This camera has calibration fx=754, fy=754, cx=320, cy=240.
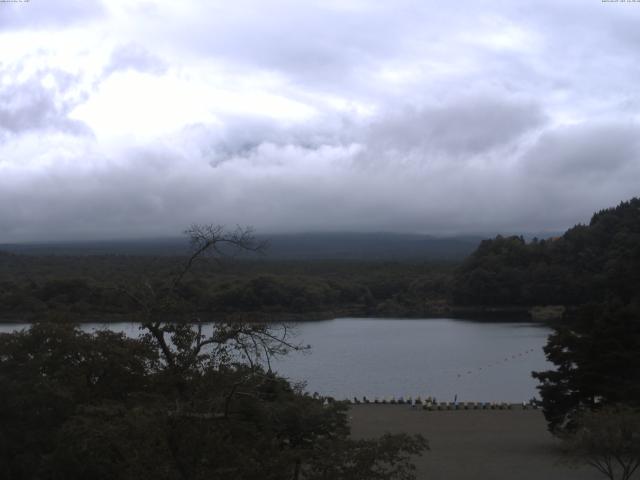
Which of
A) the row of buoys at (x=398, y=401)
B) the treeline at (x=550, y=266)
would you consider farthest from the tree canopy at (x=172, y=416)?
the treeline at (x=550, y=266)

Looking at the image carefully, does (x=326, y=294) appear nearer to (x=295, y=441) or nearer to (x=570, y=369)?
(x=570, y=369)

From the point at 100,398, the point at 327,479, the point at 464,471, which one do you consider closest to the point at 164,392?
the point at 327,479

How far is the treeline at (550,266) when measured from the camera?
70000 mm

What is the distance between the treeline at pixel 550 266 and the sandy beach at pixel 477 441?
4519cm

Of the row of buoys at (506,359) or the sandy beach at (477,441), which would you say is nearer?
the sandy beach at (477,441)

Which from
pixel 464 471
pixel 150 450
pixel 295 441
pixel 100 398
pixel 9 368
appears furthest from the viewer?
pixel 464 471

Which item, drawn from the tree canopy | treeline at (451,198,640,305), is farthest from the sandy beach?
treeline at (451,198,640,305)

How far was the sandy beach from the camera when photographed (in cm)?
1672

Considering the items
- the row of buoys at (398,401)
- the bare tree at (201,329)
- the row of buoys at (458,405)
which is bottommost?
the row of buoys at (398,401)

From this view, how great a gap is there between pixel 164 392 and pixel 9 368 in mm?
4662

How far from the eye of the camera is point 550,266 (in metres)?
73.6

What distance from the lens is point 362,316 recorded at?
237ft

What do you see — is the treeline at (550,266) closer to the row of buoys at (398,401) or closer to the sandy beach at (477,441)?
the row of buoys at (398,401)

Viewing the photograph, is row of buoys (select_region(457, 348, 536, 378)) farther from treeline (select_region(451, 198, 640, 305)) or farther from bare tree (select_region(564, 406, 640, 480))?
treeline (select_region(451, 198, 640, 305))
